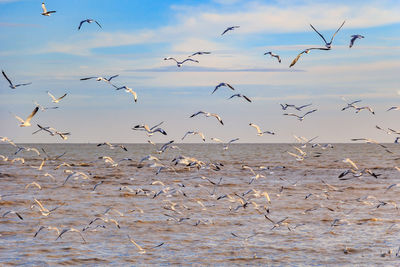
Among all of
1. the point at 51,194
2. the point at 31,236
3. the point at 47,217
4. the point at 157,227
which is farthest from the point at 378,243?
the point at 51,194

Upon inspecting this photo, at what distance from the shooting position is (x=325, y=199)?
34.5 m

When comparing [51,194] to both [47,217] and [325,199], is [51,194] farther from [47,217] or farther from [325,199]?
[325,199]

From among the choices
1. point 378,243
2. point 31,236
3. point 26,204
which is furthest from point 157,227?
point 26,204

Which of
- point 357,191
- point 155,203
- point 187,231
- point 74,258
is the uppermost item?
point 357,191

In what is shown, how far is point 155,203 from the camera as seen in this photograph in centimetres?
3247

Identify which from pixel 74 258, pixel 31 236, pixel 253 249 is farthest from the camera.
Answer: pixel 31 236

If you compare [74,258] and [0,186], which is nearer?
[74,258]

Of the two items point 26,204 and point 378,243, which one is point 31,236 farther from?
point 378,243

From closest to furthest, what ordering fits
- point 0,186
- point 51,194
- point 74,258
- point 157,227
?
point 74,258, point 157,227, point 51,194, point 0,186

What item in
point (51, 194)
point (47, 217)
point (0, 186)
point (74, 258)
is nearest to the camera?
point (74, 258)

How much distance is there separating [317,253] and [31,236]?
11416 millimetres

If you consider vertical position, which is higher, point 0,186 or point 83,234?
point 0,186

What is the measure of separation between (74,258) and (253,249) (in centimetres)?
637

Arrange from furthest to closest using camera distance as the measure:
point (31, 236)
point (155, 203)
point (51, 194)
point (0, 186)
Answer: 1. point (0, 186)
2. point (51, 194)
3. point (155, 203)
4. point (31, 236)
